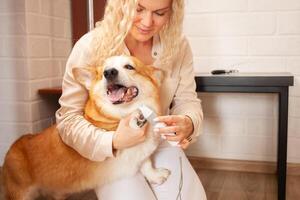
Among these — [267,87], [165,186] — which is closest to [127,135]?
[165,186]

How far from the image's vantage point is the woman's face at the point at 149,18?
1001 mm

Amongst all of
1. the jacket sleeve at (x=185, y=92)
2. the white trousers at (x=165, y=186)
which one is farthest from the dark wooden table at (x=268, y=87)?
the white trousers at (x=165, y=186)

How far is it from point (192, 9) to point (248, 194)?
963 mm

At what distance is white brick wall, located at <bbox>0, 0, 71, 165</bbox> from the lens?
159 centimetres

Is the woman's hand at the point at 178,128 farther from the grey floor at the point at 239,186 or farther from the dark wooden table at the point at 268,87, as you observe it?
the grey floor at the point at 239,186

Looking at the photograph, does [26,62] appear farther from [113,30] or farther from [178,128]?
[178,128]

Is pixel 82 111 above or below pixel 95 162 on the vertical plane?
above

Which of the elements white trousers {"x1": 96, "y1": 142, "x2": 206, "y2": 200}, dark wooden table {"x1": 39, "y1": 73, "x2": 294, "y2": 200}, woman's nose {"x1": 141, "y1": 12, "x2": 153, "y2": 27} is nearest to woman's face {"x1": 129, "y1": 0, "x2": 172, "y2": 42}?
woman's nose {"x1": 141, "y1": 12, "x2": 153, "y2": 27}

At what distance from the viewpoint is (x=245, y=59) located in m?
1.82

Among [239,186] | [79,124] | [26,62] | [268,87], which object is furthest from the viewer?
[239,186]

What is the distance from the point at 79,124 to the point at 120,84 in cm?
19

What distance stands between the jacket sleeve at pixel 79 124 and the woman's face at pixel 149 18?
0.49 ft

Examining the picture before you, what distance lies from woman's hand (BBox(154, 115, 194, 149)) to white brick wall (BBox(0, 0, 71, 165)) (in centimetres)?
89

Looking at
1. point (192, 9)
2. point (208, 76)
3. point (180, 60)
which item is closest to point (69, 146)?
point (180, 60)
